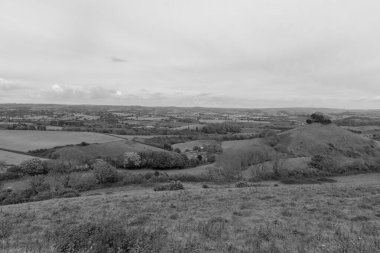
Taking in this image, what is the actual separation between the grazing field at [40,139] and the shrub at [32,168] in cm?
2344

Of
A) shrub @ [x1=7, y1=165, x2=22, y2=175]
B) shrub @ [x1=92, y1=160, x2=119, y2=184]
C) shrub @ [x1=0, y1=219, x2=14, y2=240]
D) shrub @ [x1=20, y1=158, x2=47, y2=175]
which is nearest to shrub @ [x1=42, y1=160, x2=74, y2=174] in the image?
shrub @ [x1=20, y1=158, x2=47, y2=175]

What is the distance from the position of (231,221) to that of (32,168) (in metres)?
46.1

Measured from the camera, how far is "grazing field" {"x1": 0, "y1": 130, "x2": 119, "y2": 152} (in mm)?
73125

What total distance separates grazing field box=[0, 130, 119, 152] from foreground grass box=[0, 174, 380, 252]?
63.7 m

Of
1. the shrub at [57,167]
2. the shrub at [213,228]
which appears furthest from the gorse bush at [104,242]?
the shrub at [57,167]

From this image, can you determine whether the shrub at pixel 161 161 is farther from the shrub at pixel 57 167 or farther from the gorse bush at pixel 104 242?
the gorse bush at pixel 104 242

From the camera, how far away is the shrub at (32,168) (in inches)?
1907

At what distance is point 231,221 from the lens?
12.9 metres

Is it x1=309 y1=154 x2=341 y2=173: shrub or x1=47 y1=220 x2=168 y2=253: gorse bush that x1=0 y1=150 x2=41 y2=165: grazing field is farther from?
x1=309 y1=154 x2=341 y2=173: shrub

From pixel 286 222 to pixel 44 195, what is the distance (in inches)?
971

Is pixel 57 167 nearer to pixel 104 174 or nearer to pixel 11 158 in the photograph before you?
pixel 104 174

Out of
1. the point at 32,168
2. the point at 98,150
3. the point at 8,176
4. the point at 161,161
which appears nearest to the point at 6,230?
the point at 8,176

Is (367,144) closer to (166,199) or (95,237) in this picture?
(166,199)

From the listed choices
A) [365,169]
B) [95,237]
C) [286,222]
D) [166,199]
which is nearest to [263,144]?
[365,169]
